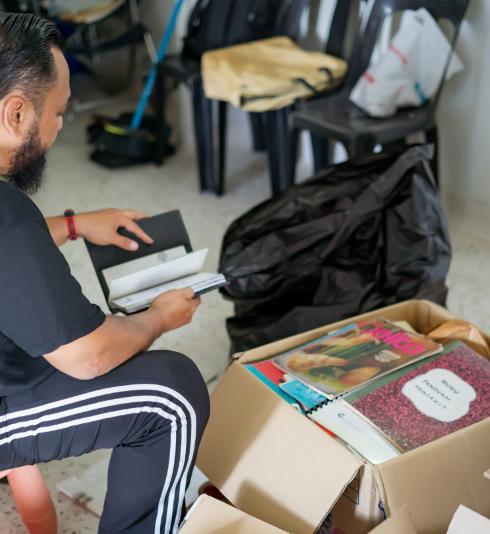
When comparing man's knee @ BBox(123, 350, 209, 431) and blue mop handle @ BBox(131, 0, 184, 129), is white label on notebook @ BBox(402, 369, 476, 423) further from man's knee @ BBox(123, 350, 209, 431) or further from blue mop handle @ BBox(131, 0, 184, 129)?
blue mop handle @ BBox(131, 0, 184, 129)

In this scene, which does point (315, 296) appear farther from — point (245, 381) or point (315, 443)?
point (315, 443)

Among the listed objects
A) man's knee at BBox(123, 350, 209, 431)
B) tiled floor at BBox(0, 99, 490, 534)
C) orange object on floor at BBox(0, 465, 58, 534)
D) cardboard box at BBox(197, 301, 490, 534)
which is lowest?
tiled floor at BBox(0, 99, 490, 534)

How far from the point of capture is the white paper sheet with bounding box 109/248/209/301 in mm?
1037

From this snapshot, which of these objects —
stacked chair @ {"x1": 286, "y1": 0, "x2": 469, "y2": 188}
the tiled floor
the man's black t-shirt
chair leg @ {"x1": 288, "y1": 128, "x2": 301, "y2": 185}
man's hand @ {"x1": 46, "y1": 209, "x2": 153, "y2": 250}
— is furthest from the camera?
chair leg @ {"x1": 288, "y1": 128, "x2": 301, "y2": 185}

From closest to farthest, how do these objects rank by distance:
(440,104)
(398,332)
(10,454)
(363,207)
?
(10,454), (398,332), (363,207), (440,104)

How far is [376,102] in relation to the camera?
1.87 meters

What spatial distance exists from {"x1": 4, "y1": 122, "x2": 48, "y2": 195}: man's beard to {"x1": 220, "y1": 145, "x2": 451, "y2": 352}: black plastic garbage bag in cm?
52

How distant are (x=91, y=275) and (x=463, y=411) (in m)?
1.38

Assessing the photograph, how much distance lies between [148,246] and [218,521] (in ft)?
1.81

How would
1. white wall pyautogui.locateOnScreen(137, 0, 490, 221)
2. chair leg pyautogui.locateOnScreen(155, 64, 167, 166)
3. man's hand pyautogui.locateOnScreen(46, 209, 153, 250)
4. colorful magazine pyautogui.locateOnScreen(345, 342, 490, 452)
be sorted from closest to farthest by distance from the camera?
1. colorful magazine pyautogui.locateOnScreen(345, 342, 490, 452)
2. man's hand pyautogui.locateOnScreen(46, 209, 153, 250)
3. white wall pyautogui.locateOnScreen(137, 0, 490, 221)
4. chair leg pyautogui.locateOnScreen(155, 64, 167, 166)

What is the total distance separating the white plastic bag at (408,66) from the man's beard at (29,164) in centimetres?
129

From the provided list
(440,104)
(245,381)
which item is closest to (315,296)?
(245,381)

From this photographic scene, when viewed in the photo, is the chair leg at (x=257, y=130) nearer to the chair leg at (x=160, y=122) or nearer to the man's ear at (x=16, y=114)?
the chair leg at (x=160, y=122)

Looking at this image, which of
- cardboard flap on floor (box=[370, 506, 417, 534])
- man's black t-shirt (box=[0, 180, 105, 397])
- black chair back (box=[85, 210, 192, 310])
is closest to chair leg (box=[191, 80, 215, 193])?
black chair back (box=[85, 210, 192, 310])
